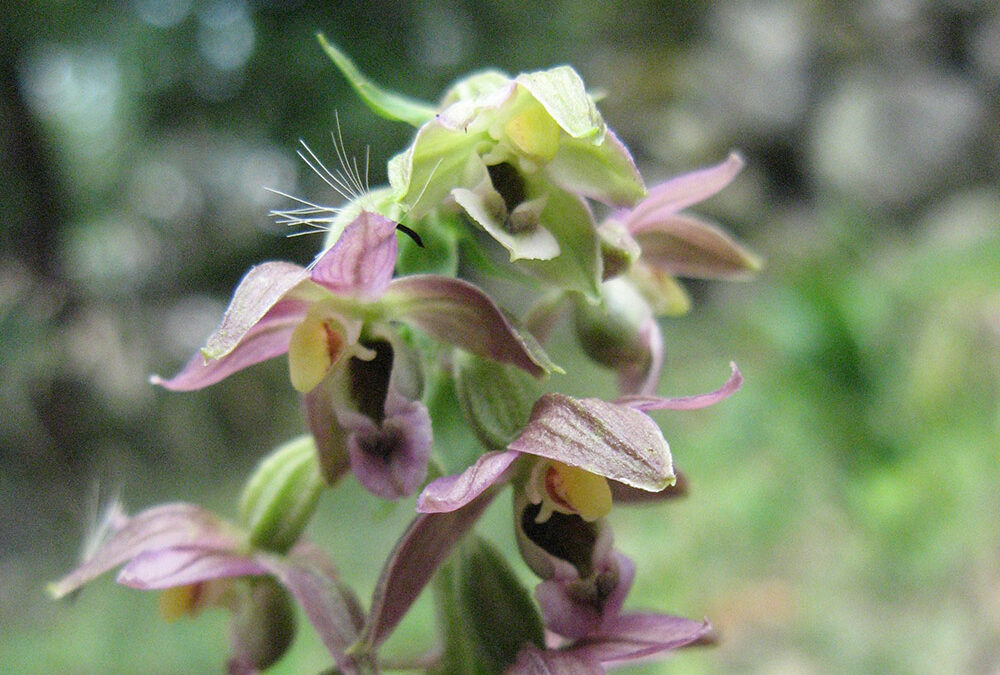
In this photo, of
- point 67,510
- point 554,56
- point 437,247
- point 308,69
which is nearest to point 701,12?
point 554,56

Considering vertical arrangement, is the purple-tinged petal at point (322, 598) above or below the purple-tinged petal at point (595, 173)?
below

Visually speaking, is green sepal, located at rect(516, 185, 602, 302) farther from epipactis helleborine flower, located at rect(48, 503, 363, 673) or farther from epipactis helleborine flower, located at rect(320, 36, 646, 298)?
epipactis helleborine flower, located at rect(48, 503, 363, 673)

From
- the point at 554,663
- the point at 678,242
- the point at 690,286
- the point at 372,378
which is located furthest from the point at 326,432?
the point at 690,286

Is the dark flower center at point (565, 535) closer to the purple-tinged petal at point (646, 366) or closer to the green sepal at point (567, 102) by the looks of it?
the purple-tinged petal at point (646, 366)

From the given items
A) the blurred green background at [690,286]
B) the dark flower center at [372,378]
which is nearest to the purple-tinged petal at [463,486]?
the dark flower center at [372,378]

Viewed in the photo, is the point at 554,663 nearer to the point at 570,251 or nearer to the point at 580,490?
the point at 580,490

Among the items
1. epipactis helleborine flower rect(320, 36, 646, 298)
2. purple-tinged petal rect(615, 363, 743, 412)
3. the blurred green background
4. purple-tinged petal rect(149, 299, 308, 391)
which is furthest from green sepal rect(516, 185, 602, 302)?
the blurred green background
